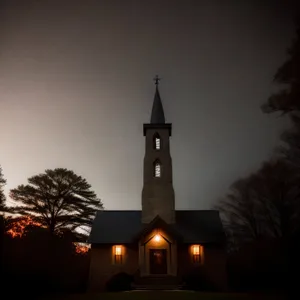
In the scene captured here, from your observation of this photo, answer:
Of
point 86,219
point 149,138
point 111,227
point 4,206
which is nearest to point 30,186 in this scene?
point 4,206

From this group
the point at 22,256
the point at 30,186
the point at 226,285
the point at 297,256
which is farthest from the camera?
the point at 30,186

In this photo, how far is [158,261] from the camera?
21719 millimetres

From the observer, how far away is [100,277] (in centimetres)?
2217

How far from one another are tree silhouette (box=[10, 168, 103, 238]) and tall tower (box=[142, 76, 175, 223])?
21.3ft

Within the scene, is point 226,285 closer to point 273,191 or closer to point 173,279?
point 173,279

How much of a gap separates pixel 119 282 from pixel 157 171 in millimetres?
7155


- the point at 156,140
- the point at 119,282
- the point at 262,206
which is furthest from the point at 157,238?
the point at 262,206

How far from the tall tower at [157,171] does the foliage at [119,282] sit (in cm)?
375

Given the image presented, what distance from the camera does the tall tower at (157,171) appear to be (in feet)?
77.2

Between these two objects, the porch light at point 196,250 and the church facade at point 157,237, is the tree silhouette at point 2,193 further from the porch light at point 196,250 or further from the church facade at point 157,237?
the porch light at point 196,250

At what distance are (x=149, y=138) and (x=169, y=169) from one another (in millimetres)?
2402

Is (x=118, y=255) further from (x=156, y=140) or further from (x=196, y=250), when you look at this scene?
(x=156, y=140)

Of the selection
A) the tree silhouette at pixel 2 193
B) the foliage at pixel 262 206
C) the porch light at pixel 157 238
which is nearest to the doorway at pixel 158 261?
the porch light at pixel 157 238

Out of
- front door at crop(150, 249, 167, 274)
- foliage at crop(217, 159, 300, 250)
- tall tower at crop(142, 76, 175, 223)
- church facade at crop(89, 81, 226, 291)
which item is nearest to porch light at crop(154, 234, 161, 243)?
church facade at crop(89, 81, 226, 291)
